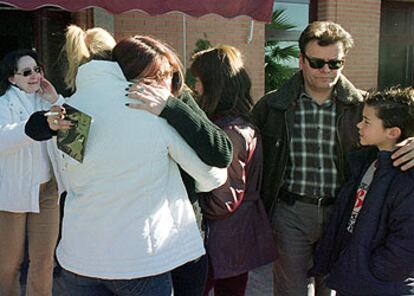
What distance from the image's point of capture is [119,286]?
1.75 meters

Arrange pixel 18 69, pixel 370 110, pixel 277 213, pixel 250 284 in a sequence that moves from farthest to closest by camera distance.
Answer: pixel 250 284 → pixel 18 69 → pixel 277 213 → pixel 370 110

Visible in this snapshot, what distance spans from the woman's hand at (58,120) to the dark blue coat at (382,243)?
1304mm

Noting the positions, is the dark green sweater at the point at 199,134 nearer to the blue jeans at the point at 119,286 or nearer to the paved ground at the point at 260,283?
the blue jeans at the point at 119,286

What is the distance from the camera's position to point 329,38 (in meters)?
2.51

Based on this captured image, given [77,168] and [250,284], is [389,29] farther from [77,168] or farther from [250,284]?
[77,168]

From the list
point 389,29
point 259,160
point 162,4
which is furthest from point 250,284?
point 389,29

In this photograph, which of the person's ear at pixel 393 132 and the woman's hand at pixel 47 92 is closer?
the person's ear at pixel 393 132

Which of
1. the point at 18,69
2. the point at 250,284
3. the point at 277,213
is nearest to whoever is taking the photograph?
the point at 277,213

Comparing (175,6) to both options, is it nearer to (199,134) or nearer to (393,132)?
(393,132)

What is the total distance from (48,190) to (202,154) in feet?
5.33

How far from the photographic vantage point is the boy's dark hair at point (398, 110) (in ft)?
7.32

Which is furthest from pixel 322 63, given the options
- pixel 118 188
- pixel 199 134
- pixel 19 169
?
pixel 19 169

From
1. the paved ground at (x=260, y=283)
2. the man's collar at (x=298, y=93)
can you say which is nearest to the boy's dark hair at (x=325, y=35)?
the man's collar at (x=298, y=93)

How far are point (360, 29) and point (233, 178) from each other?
5.54 meters
